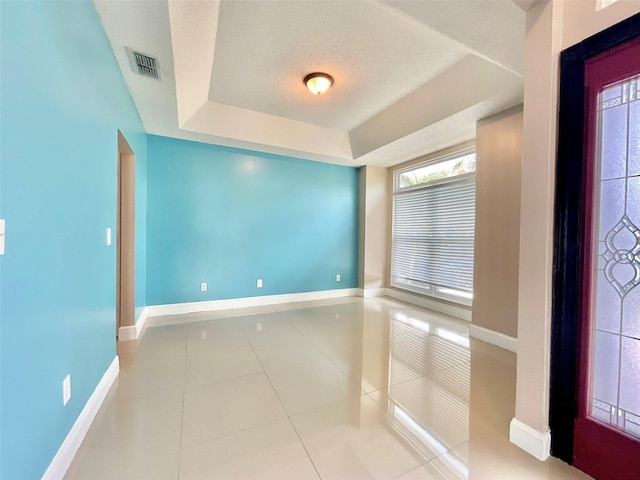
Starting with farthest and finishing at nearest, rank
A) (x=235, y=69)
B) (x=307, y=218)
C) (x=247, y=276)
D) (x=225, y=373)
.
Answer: (x=307, y=218), (x=247, y=276), (x=235, y=69), (x=225, y=373)

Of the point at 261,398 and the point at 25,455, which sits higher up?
the point at 25,455

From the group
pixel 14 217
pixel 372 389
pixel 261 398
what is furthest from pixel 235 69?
pixel 372 389

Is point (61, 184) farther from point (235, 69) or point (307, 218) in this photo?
point (307, 218)

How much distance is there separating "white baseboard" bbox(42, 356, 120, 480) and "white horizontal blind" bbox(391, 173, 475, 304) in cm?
413

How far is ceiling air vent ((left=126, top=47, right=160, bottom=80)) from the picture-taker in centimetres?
204

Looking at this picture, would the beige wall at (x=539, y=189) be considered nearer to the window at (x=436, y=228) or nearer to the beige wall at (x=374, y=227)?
the window at (x=436, y=228)

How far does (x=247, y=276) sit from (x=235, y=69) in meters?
2.91

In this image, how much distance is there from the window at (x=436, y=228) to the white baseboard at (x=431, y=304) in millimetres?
118

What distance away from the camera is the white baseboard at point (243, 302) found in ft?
12.6

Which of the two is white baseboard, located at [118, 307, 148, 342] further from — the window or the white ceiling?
the window

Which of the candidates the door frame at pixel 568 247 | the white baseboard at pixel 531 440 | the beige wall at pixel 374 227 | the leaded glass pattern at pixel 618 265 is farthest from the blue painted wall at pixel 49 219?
the beige wall at pixel 374 227

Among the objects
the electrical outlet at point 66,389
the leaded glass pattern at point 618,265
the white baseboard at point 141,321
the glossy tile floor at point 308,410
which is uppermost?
the leaded glass pattern at point 618,265

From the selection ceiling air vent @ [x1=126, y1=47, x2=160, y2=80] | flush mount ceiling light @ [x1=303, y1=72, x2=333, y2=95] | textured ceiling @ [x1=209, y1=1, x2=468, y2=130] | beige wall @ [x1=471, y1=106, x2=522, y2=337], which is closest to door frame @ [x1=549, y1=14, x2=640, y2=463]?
textured ceiling @ [x1=209, y1=1, x2=468, y2=130]

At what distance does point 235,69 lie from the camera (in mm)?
2732
